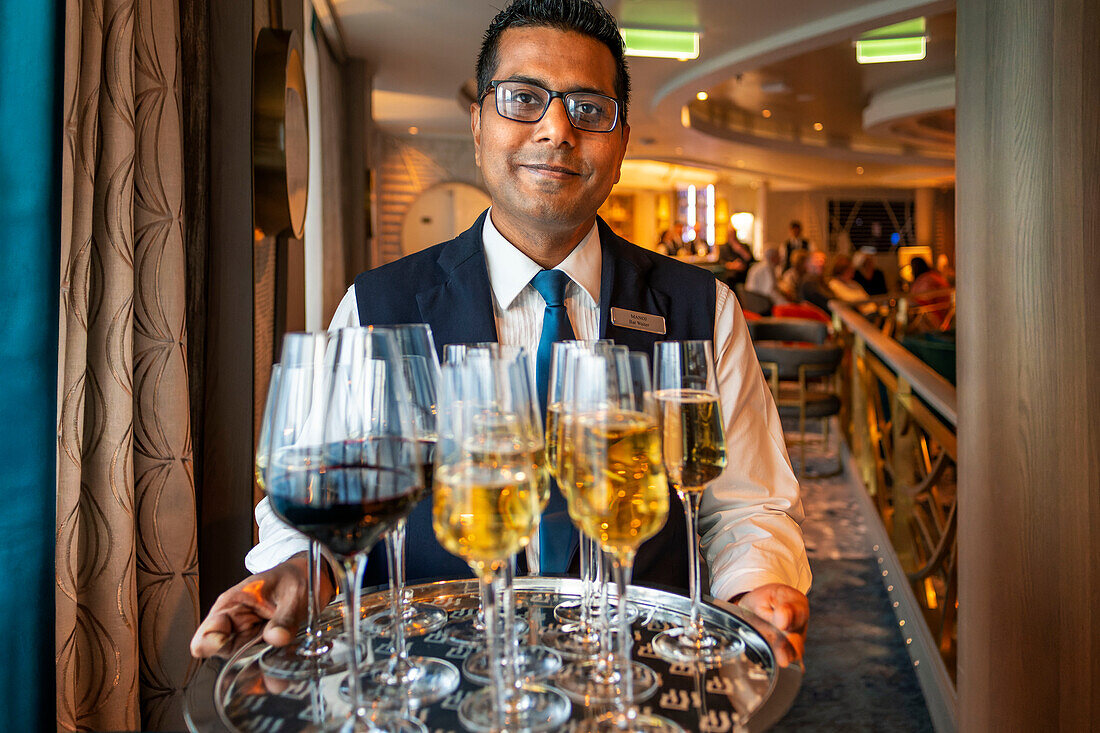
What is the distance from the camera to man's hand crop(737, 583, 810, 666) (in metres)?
1.02

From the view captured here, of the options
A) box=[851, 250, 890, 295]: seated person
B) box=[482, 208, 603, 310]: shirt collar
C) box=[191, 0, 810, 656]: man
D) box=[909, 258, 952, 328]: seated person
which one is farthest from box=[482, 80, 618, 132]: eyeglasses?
box=[851, 250, 890, 295]: seated person

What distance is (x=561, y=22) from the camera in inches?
59.7

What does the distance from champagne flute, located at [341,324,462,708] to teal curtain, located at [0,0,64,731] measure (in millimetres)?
718

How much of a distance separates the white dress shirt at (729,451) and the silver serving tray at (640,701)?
169mm

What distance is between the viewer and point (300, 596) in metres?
1.04

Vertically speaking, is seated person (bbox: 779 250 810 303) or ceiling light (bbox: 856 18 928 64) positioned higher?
ceiling light (bbox: 856 18 928 64)

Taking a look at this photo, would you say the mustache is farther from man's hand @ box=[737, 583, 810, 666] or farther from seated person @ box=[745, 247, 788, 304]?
seated person @ box=[745, 247, 788, 304]

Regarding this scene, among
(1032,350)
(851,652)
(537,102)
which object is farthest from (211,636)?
(851,652)

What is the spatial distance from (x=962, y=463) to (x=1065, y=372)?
13.7 inches

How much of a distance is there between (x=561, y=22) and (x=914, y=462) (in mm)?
3098

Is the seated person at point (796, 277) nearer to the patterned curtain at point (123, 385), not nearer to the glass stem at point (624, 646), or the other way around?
the patterned curtain at point (123, 385)

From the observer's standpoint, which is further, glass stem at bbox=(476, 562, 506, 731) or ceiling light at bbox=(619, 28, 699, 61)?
ceiling light at bbox=(619, 28, 699, 61)

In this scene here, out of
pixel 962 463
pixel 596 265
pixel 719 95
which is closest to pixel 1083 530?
pixel 962 463

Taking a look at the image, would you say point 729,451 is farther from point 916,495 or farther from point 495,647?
point 916,495
